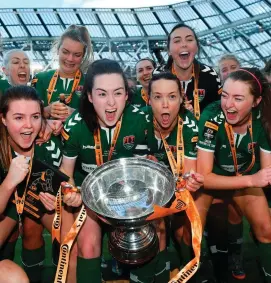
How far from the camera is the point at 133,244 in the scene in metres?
1.97

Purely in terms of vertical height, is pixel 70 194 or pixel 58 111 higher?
pixel 58 111

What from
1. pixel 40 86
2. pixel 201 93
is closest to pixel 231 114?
pixel 201 93

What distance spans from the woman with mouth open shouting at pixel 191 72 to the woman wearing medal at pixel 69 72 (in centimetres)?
73

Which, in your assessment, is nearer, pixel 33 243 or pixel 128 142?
pixel 128 142

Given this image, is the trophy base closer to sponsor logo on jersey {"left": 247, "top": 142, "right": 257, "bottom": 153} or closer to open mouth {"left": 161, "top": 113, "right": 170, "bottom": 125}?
open mouth {"left": 161, "top": 113, "right": 170, "bottom": 125}

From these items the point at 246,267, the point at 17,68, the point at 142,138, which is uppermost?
the point at 17,68

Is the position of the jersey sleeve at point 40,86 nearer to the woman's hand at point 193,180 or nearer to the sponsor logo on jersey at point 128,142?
the sponsor logo on jersey at point 128,142

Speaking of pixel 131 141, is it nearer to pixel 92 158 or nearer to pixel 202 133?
pixel 92 158

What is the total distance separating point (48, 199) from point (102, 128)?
2.01 feet

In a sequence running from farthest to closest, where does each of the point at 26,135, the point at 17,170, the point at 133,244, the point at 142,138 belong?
the point at 142,138 → the point at 26,135 → the point at 17,170 → the point at 133,244

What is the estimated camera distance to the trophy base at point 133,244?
1.95 meters

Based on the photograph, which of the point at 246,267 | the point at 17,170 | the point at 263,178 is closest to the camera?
the point at 17,170

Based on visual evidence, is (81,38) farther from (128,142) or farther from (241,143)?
(241,143)

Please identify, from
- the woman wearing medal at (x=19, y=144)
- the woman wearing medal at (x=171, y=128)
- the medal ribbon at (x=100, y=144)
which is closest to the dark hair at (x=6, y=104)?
the woman wearing medal at (x=19, y=144)
